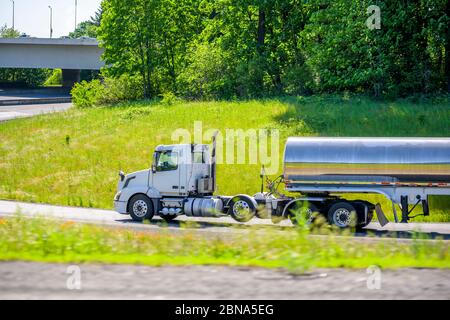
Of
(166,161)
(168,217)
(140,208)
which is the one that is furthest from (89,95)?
(166,161)

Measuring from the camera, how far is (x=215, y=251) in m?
12.8

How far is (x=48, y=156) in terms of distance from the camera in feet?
134

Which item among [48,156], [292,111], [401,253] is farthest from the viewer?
[292,111]

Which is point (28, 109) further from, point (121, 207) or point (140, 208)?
point (140, 208)

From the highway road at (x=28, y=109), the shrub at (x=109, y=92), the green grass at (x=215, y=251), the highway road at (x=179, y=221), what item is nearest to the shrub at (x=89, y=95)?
the shrub at (x=109, y=92)

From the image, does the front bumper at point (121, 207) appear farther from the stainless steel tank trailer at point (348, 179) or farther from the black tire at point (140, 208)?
the stainless steel tank trailer at point (348, 179)

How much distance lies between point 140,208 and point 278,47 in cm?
3264

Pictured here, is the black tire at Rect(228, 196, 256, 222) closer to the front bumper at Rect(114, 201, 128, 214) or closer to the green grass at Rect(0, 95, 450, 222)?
the front bumper at Rect(114, 201, 128, 214)

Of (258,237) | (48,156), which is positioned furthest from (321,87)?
(258,237)

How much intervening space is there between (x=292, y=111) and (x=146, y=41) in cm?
2356

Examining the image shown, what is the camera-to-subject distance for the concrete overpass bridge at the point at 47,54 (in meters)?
90.8

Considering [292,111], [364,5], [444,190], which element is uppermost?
[364,5]
